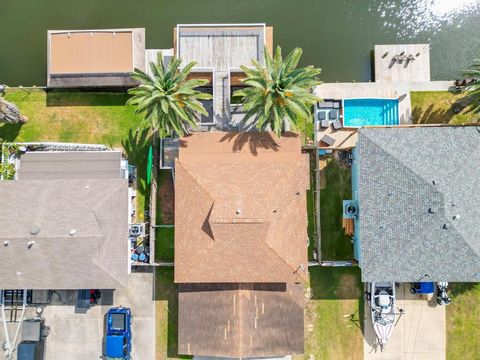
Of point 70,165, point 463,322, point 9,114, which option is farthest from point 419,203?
point 9,114

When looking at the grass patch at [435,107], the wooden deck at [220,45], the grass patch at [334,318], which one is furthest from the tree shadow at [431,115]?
the grass patch at [334,318]

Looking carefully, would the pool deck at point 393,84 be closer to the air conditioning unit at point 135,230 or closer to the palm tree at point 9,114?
the air conditioning unit at point 135,230

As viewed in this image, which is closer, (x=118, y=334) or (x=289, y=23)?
(x=118, y=334)

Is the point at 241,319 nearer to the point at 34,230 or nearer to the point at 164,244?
the point at 164,244

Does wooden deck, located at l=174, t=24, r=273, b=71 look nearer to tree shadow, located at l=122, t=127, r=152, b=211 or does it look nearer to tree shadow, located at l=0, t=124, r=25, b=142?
tree shadow, located at l=122, t=127, r=152, b=211

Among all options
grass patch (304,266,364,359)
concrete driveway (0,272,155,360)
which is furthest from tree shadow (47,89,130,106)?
grass patch (304,266,364,359)

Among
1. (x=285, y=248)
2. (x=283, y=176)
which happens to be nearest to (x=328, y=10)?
(x=283, y=176)

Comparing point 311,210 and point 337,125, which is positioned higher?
point 337,125

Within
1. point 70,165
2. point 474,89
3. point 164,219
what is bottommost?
point 164,219
